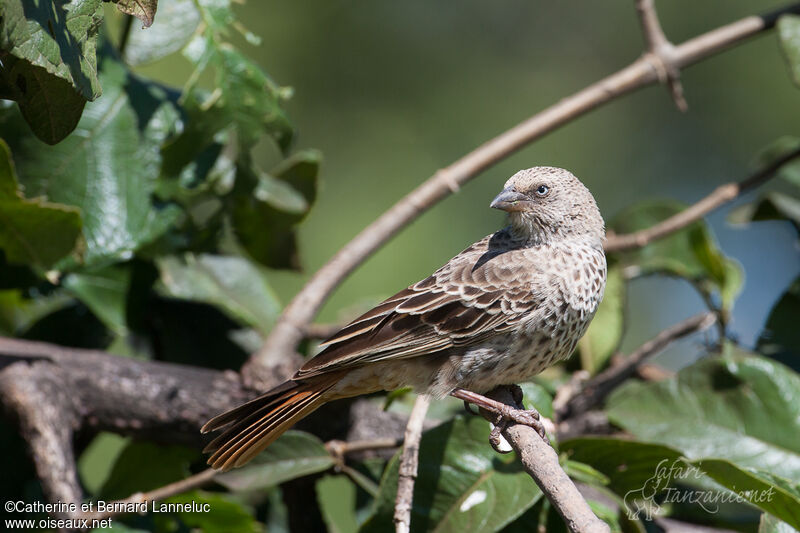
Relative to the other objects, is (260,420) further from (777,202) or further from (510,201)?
(777,202)

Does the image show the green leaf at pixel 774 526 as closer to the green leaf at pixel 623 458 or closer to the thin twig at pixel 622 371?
the green leaf at pixel 623 458

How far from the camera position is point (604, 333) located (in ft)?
12.6

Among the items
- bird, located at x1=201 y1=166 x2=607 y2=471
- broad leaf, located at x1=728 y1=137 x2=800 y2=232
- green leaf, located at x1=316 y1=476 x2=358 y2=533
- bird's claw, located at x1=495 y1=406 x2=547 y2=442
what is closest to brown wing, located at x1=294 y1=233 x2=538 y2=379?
bird, located at x1=201 y1=166 x2=607 y2=471

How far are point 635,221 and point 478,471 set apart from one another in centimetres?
187

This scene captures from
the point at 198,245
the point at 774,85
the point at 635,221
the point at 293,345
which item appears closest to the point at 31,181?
the point at 198,245

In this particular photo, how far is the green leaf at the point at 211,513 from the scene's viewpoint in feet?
9.97

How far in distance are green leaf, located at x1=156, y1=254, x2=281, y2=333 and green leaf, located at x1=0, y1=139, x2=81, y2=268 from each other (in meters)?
0.55

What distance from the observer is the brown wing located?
2518 mm

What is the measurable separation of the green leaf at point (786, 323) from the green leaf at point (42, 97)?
2.83 metres

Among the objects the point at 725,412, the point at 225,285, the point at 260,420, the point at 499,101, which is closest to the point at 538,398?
the point at 725,412

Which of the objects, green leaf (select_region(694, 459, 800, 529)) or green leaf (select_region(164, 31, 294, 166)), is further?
green leaf (select_region(164, 31, 294, 166))

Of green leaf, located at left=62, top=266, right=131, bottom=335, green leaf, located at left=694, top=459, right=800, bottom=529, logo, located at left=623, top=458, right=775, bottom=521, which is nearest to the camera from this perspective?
green leaf, located at left=694, top=459, right=800, bottom=529

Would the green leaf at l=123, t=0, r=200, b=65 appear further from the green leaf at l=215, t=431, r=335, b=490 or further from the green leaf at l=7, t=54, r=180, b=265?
the green leaf at l=215, t=431, r=335, b=490

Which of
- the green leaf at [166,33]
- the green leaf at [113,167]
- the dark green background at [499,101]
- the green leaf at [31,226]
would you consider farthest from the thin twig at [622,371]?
the dark green background at [499,101]
